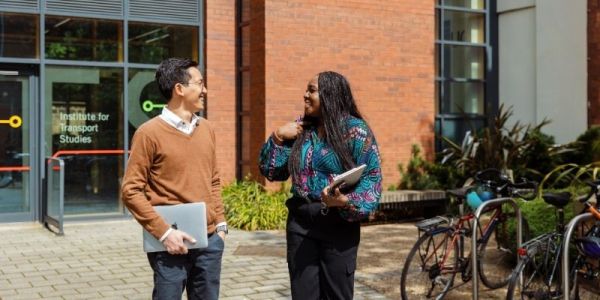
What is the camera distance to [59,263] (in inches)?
309

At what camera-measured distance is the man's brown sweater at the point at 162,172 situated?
3.45 meters

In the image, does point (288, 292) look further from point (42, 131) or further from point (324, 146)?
point (42, 131)

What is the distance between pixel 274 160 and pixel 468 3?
11.4 m

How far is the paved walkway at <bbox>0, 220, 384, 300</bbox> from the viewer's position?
649 cm

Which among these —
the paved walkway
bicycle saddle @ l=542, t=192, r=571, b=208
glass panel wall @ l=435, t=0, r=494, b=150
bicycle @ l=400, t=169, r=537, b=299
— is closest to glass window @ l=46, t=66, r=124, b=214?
the paved walkway

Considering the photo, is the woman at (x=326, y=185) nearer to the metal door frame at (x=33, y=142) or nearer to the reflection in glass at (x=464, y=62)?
the metal door frame at (x=33, y=142)

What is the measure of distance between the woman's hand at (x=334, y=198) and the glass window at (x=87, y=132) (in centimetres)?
852

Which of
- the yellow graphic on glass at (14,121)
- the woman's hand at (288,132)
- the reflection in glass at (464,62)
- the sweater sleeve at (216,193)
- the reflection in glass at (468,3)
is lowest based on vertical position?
the sweater sleeve at (216,193)

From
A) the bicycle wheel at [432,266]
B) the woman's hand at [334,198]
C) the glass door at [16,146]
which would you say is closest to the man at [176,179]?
the woman's hand at [334,198]

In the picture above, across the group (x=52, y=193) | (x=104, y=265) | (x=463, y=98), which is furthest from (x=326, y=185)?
(x=463, y=98)

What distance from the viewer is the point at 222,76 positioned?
12117 millimetres

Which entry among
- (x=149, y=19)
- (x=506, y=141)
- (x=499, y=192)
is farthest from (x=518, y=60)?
(x=499, y=192)

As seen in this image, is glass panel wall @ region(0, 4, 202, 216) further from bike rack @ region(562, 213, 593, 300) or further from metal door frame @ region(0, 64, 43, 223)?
bike rack @ region(562, 213, 593, 300)

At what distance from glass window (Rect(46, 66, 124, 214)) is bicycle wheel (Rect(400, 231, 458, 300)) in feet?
Answer: 21.8
